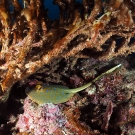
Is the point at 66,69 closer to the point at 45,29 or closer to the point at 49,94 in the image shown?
the point at 49,94

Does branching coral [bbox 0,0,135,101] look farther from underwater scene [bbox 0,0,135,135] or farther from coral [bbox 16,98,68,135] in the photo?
coral [bbox 16,98,68,135]

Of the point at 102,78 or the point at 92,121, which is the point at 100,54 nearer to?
the point at 102,78

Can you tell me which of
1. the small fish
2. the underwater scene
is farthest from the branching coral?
the small fish

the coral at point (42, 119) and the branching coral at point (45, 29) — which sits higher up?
the branching coral at point (45, 29)

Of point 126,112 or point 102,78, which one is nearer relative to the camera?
point 126,112

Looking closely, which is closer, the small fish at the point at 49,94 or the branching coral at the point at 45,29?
the branching coral at the point at 45,29

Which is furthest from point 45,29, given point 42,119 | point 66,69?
point 66,69

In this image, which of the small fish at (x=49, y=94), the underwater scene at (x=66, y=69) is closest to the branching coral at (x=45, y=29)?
the underwater scene at (x=66, y=69)

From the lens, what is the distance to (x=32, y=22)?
2053mm

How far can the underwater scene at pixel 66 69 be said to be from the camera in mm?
2194

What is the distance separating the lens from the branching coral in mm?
2068

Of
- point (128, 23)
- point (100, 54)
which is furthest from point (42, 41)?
point (100, 54)

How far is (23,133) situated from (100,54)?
68.4 inches

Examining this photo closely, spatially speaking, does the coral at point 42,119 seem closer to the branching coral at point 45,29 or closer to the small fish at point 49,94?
the small fish at point 49,94
